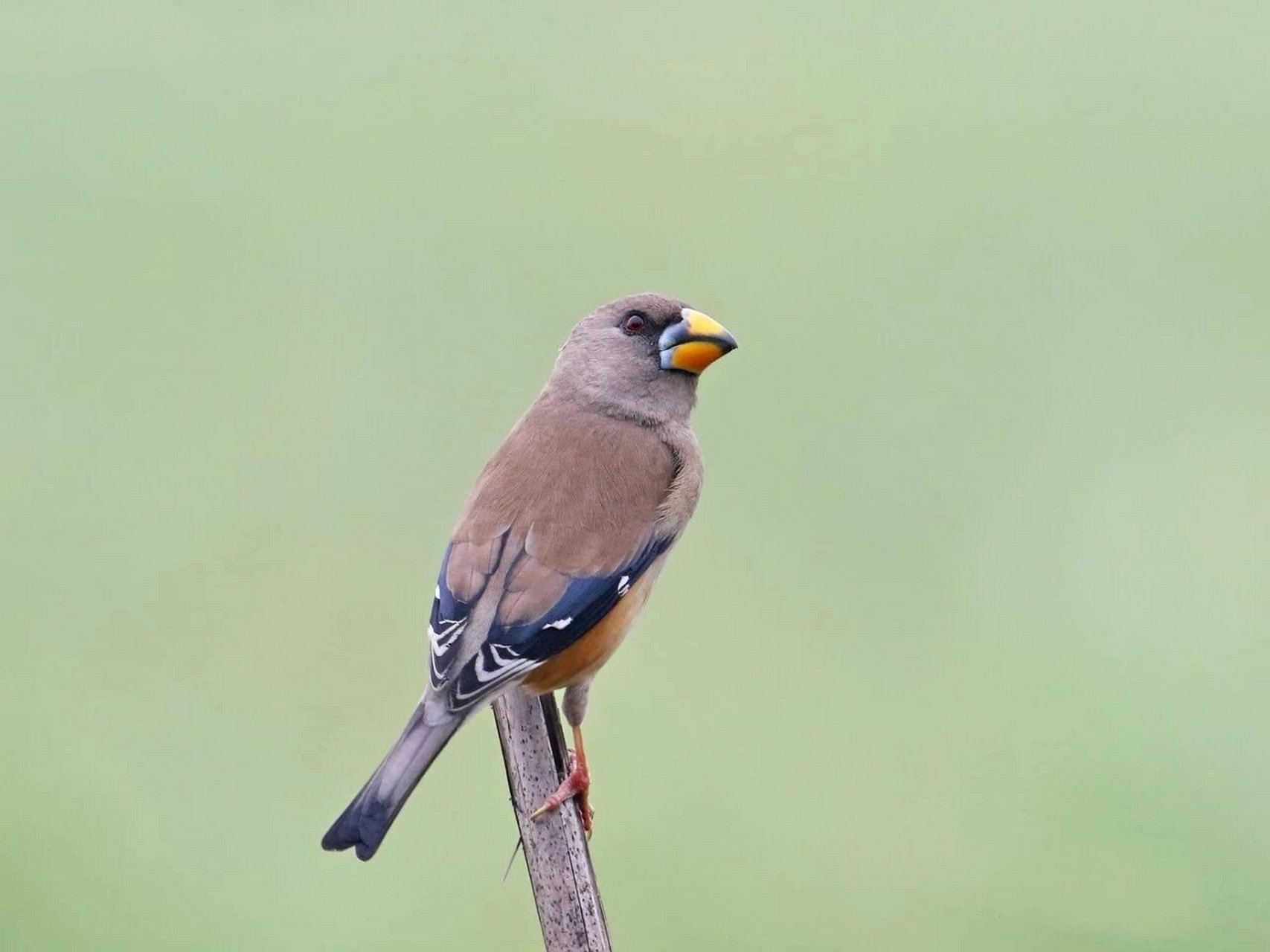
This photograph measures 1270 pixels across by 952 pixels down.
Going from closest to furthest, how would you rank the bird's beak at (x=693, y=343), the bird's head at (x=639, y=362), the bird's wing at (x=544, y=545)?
1. the bird's wing at (x=544, y=545)
2. the bird's beak at (x=693, y=343)
3. the bird's head at (x=639, y=362)

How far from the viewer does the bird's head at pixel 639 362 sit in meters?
3.16

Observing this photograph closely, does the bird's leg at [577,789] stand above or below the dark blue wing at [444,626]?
below

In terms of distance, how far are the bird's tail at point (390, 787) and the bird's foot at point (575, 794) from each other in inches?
8.4

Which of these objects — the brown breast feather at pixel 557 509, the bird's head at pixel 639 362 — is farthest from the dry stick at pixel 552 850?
the bird's head at pixel 639 362

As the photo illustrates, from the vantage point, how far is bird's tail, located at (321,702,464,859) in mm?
2217

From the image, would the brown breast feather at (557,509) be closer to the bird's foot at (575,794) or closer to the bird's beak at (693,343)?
the bird's beak at (693,343)

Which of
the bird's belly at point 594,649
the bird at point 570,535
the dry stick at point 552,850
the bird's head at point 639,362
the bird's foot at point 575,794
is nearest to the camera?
the dry stick at point 552,850

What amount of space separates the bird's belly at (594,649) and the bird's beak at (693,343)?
0.47m

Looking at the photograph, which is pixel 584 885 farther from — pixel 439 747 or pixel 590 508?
pixel 590 508

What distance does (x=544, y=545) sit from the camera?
2.79m

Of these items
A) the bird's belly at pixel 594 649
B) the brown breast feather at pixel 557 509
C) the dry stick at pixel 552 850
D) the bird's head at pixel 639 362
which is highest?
the bird's head at pixel 639 362

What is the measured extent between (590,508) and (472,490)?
0.30 m

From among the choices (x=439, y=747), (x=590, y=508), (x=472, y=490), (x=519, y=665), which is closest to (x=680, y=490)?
(x=590, y=508)

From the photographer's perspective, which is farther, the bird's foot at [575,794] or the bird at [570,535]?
the bird at [570,535]
